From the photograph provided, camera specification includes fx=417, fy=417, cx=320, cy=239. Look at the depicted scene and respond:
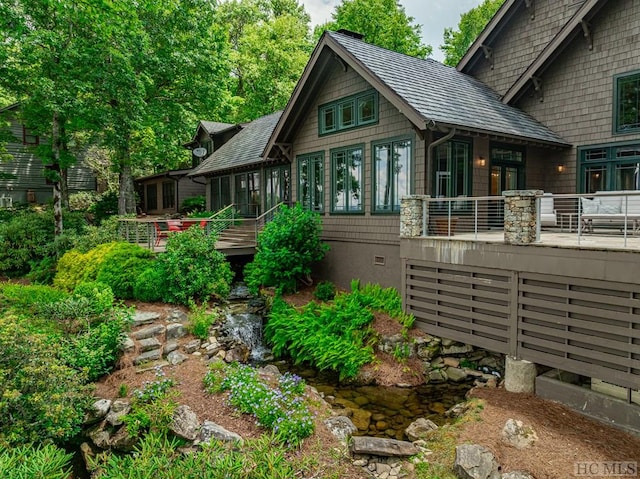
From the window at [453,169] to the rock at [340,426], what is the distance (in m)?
5.74

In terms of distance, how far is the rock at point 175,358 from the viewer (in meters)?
8.05

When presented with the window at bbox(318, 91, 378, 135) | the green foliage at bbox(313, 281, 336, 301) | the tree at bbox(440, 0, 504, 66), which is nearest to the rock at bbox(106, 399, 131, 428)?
the green foliage at bbox(313, 281, 336, 301)

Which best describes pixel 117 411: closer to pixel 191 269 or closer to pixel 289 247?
pixel 191 269

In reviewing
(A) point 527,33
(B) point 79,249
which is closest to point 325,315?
(B) point 79,249

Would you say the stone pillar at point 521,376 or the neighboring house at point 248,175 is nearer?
the stone pillar at point 521,376

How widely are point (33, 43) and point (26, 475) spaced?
13578 mm

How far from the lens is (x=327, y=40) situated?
11117 mm

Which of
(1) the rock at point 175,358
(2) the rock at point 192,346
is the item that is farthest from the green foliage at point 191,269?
(1) the rock at point 175,358

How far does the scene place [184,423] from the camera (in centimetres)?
590

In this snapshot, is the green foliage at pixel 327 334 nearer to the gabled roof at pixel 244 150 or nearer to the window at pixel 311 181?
the window at pixel 311 181

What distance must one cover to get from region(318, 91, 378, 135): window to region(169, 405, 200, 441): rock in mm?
8054

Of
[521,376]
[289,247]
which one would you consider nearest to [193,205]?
[289,247]

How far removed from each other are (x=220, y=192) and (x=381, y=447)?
16.3 metres

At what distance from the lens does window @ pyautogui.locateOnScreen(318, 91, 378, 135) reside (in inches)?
431
